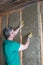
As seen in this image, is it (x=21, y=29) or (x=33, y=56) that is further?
(x=21, y=29)

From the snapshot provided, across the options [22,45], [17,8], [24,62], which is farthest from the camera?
[17,8]

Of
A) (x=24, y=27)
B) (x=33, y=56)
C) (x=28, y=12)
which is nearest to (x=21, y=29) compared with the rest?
(x=24, y=27)

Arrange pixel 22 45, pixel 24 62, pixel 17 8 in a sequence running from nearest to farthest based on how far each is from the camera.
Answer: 1. pixel 22 45
2. pixel 24 62
3. pixel 17 8

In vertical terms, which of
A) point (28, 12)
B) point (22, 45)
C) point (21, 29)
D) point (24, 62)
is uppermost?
point (28, 12)

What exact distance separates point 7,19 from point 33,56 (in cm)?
94

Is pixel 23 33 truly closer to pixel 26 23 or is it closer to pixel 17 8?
pixel 26 23

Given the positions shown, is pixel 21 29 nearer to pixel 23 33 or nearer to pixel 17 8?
pixel 23 33

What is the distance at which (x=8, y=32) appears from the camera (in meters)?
3.30

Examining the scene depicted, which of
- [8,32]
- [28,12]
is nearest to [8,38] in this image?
[8,32]

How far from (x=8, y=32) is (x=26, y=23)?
1.20 feet

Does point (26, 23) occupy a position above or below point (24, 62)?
above

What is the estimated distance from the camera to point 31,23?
340 centimetres

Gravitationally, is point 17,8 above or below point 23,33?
above

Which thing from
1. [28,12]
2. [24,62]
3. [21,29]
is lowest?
[24,62]
